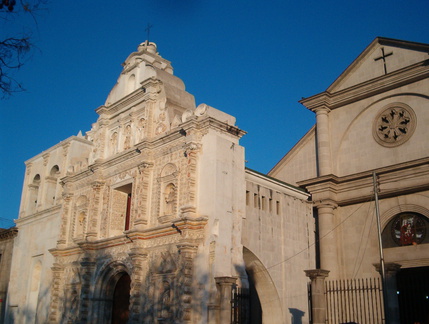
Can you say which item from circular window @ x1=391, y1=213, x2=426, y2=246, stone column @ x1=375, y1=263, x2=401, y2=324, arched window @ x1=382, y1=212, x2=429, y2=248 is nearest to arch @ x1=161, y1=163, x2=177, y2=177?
stone column @ x1=375, y1=263, x2=401, y2=324

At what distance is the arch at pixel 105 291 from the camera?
24.3 m

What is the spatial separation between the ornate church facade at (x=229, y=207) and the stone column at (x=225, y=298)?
0.04 metres

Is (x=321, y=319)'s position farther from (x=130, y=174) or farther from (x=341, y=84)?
(x=341, y=84)

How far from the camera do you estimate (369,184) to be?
24469 mm

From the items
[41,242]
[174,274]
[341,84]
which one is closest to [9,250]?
[41,242]

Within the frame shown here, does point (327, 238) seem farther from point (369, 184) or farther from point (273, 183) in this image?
point (273, 183)

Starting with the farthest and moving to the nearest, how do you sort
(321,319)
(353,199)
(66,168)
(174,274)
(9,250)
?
(9,250), (66,168), (353,199), (174,274), (321,319)

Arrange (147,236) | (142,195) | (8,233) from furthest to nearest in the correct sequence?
1. (8,233)
2. (142,195)
3. (147,236)

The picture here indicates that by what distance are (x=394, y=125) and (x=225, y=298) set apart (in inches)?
501

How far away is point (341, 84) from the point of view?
27422 mm

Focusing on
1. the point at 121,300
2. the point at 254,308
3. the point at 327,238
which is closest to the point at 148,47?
the point at 121,300

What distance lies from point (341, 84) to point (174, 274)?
14134mm

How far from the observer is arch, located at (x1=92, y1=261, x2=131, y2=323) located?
24297 millimetres

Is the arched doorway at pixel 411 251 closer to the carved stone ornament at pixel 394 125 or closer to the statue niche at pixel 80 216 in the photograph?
the carved stone ornament at pixel 394 125
